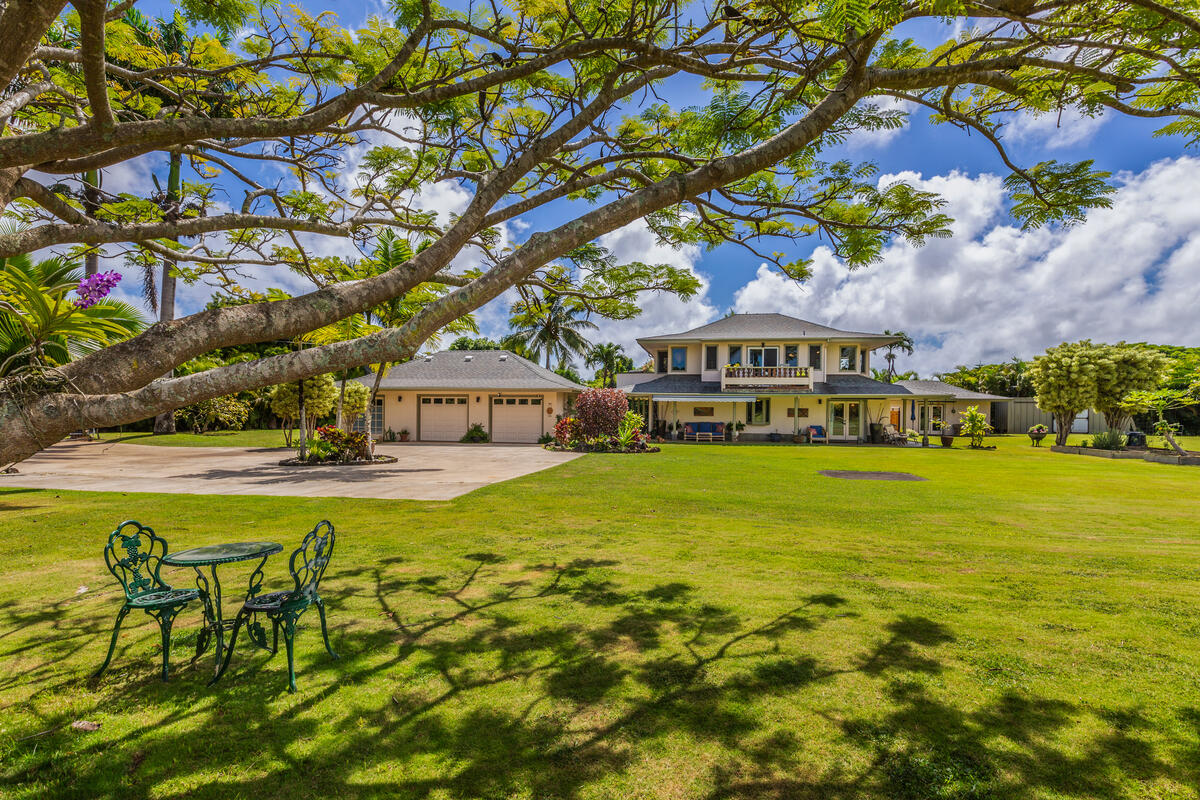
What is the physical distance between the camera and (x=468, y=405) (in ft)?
95.0

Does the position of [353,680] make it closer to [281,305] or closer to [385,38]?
[281,305]

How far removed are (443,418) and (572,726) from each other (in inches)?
1071

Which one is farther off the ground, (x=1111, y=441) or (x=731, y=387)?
(x=731, y=387)

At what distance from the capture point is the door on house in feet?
99.7

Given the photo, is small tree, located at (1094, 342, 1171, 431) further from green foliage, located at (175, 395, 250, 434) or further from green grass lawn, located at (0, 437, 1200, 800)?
green foliage, located at (175, 395, 250, 434)

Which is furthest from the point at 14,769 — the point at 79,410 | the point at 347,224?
the point at 347,224

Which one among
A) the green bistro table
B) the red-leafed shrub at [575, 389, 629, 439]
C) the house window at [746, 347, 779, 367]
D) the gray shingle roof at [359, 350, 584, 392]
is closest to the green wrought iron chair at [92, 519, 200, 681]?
the green bistro table

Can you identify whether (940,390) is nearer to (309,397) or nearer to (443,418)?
(443,418)

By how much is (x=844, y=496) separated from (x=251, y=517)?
35.1 ft

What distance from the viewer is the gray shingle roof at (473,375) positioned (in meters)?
28.1

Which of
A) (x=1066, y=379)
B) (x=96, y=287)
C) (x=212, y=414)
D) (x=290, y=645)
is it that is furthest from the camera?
(x=212, y=414)

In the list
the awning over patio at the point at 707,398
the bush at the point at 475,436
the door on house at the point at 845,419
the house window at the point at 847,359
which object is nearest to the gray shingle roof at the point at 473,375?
the bush at the point at 475,436

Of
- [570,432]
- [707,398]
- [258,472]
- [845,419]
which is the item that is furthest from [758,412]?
[258,472]

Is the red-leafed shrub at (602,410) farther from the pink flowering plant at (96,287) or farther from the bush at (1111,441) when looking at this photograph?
the bush at (1111,441)
